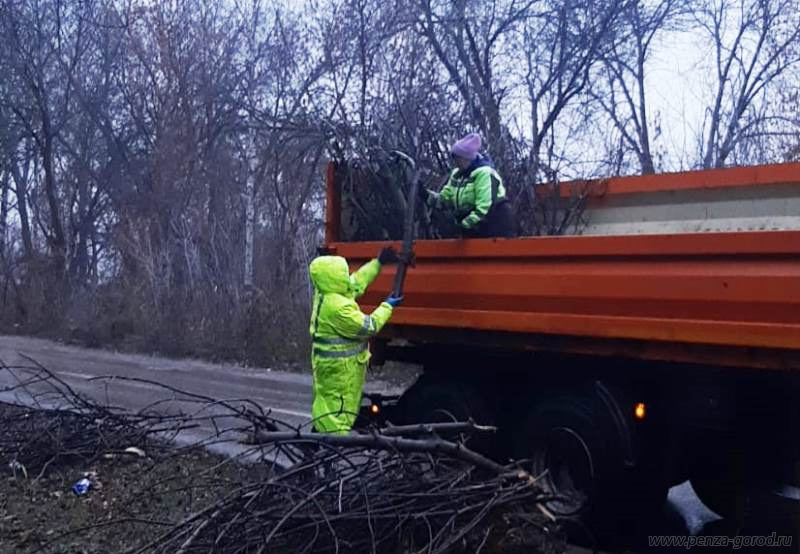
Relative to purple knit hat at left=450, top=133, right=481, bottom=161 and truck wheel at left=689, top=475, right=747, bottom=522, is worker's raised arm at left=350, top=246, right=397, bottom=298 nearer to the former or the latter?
purple knit hat at left=450, top=133, right=481, bottom=161

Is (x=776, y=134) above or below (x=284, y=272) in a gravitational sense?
above

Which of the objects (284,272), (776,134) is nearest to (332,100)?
(284,272)

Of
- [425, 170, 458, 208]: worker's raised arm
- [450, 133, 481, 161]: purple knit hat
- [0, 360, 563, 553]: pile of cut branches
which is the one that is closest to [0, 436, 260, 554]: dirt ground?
[0, 360, 563, 553]: pile of cut branches

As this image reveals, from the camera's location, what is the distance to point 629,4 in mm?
18750

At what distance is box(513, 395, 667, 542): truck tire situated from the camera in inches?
229

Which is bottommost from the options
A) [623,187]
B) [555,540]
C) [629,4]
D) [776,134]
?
[555,540]

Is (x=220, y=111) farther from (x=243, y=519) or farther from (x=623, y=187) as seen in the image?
(x=243, y=519)

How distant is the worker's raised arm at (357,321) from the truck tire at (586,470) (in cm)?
114

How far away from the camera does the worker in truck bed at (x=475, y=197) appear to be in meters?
6.84

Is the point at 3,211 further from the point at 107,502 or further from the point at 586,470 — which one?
the point at 586,470

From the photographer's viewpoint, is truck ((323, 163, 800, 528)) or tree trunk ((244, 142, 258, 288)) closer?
truck ((323, 163, 800, 528))

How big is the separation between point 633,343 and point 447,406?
5.80 ft

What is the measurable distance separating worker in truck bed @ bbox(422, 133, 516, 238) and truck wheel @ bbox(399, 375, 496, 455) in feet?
3.49

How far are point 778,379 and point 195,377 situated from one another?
36.5 feet
